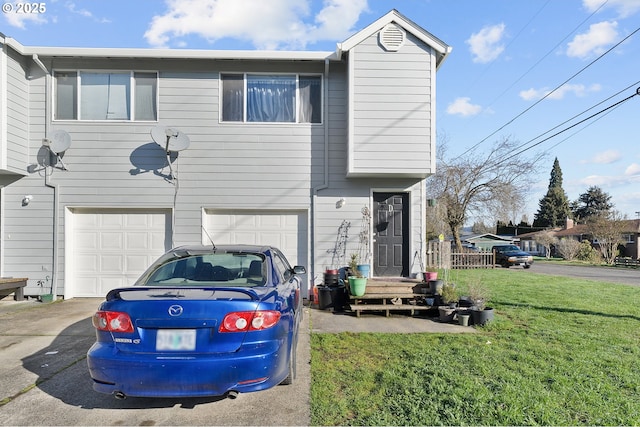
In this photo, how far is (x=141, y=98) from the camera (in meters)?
8.59

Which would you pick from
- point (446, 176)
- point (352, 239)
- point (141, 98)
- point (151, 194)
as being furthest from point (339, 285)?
point (446, 176)

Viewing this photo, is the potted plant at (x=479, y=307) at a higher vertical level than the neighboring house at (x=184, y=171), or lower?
lower

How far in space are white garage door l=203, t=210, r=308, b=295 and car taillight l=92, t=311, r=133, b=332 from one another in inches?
223

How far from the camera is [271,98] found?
872 cm

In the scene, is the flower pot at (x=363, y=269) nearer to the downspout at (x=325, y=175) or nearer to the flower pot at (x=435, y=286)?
the downspout at (x=325, y=175)

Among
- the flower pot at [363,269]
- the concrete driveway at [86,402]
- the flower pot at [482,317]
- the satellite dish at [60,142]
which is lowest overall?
the concrete driveway at [86,402]

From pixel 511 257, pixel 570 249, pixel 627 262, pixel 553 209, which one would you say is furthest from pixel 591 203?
pixel 511 257

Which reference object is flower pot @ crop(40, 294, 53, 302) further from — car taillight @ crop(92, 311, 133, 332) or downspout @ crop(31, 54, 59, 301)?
car taillight @ crop(92, 311, 133, 332)

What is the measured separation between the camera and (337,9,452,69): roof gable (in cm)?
793

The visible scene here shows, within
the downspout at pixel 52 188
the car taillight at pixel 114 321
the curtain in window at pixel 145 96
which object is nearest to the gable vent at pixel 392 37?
the curtain in window at pixel 145 96

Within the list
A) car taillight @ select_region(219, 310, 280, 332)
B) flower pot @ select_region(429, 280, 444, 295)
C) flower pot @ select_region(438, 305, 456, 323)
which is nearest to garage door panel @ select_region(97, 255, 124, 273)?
car taillight @ select_region(219, 310, 280, 332)

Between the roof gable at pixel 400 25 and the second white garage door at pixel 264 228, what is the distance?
394cm

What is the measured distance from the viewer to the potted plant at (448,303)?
636 cm

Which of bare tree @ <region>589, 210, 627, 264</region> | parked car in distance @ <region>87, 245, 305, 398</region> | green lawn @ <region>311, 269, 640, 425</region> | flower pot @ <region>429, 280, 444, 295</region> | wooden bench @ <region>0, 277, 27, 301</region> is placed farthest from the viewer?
bare tree @ <region>589, 210, 627, 264</region>
